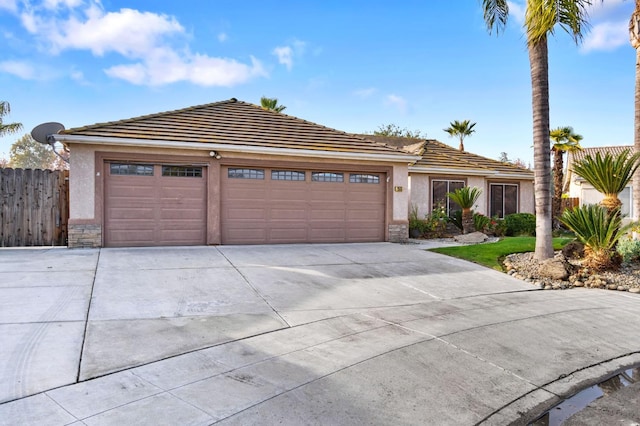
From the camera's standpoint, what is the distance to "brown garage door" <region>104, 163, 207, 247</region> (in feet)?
38.6

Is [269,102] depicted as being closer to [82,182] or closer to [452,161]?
[452,161]

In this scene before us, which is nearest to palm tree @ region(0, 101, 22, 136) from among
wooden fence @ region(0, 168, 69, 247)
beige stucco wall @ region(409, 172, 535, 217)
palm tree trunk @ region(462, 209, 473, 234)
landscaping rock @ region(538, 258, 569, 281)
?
wooden fence @ region(0, 168, 69, 247)

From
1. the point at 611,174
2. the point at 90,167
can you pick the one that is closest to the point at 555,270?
the point at 611,174

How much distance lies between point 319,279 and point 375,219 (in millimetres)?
6417

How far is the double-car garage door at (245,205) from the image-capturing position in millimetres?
11859

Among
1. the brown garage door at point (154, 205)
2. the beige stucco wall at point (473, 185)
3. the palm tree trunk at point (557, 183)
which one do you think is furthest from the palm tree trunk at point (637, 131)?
the brown garage door at point (154, 205)

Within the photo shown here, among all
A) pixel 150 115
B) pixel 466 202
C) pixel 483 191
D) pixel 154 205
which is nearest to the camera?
pixel 154 205

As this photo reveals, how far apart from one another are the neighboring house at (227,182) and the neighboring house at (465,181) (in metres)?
3.07

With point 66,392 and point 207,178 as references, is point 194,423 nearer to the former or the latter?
point 66,392

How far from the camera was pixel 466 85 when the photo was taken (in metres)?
19.6

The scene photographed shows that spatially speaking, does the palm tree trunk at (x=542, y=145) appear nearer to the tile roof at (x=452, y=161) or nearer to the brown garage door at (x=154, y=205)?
the tile roof at (x=452, y=161)

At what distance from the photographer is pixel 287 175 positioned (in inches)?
528

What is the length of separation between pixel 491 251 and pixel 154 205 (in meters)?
9.58

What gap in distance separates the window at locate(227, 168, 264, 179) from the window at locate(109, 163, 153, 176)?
226cm
